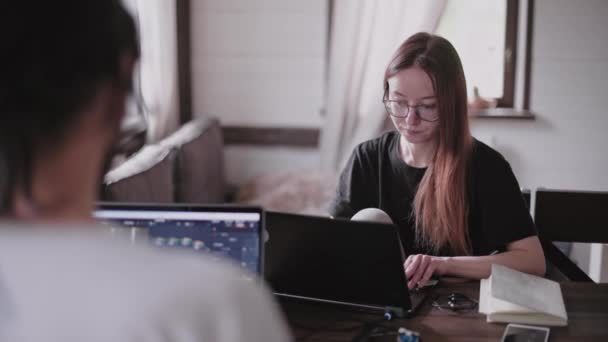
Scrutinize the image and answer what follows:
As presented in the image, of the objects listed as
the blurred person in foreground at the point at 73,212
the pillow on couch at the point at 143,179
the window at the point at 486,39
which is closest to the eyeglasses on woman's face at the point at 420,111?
the pillow on couch at the point at 143,179

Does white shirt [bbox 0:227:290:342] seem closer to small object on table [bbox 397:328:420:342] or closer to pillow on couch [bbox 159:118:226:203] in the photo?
small object on table [bbox 397:328:420:342]

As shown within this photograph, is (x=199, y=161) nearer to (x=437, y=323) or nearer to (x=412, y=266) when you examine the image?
(x=412, y=266)

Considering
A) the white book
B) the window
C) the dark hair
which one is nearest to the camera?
the dark hair

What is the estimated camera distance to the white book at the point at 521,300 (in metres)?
1.45

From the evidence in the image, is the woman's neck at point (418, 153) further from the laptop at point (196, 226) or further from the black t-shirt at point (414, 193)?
Result: the laptop at point (196, 226)

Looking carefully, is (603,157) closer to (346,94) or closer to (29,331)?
(346,94)

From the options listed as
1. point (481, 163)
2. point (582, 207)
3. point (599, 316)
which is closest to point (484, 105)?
point (582, 207)

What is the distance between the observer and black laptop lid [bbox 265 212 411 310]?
1425 millimetres

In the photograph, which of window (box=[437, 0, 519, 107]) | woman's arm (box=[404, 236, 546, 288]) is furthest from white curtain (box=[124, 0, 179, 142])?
woman's arm (box=[404, 236, 546, 288])

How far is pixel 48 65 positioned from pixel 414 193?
1557 mm

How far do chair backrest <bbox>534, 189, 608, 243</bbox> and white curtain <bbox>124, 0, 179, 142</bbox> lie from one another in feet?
6.72

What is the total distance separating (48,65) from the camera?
55 centimetres

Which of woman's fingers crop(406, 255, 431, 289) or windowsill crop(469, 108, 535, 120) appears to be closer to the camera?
woman's fingers crop(406, 255, 431, 289)

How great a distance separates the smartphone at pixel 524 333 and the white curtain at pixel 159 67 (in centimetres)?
251
